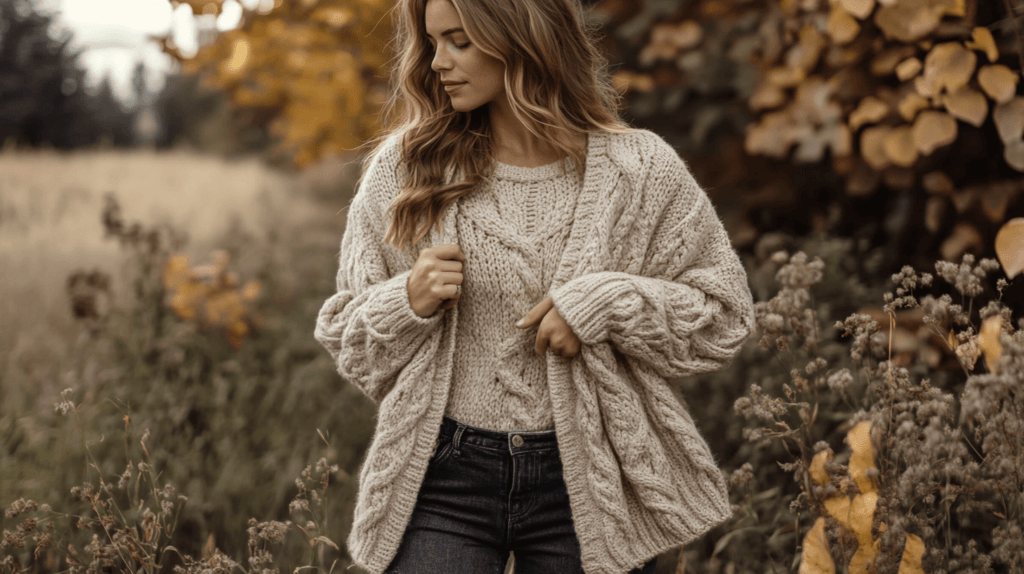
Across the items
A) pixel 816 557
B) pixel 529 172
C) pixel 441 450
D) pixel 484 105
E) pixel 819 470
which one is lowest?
pixel 816 557

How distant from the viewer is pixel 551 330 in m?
1.60

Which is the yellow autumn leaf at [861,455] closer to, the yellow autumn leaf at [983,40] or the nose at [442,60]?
the nose at [442,60]

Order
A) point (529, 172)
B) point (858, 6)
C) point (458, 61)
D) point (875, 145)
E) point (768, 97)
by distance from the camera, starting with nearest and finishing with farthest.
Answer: point (458, 61)
point (529, 172)
point (858, 6)
point (875, 145)
point (768, 97)

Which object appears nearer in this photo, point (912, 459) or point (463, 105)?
point (912, 459)

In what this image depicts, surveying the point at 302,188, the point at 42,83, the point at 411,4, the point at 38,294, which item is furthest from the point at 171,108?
the point at 411,4

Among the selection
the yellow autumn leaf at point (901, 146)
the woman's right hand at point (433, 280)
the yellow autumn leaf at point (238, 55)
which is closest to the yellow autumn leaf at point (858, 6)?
the yellow autumn leaf at point (901, 146)

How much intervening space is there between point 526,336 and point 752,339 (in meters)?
1.73

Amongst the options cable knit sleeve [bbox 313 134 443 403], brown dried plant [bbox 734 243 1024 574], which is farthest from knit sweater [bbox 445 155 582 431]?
brown dried plant [bbox 734 243 1024 574]

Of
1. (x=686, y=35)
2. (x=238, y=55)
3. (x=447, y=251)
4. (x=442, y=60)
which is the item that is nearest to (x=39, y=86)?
(x=238, y=55)

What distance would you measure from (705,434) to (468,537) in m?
1.75

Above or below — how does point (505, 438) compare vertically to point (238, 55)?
below

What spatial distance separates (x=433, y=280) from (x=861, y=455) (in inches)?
40.7

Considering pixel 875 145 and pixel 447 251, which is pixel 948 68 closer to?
pixel 875 145

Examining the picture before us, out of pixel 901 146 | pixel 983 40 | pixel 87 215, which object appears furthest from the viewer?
pixel 87 215
